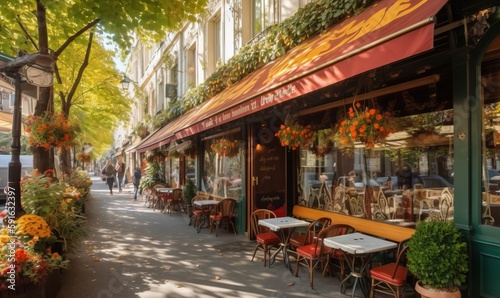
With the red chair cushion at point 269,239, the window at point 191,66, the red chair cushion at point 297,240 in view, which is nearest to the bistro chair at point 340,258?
the red chair cushion at point 297,240

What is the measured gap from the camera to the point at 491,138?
369 centimetres

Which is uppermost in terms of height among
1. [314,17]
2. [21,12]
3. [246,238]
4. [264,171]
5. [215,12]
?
[215,12]

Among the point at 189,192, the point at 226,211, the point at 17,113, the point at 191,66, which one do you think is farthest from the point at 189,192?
the point at 17,113

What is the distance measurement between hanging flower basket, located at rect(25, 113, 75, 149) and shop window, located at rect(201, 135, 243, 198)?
3.90 metres

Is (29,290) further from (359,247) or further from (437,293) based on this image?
(437,293)

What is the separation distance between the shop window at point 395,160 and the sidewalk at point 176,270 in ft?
4.96

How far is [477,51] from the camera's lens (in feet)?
11.9

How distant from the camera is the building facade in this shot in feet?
11.6

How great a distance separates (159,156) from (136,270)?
11690 millimetres

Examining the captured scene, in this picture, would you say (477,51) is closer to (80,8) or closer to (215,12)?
(80,8)

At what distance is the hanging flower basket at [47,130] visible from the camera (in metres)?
6.02

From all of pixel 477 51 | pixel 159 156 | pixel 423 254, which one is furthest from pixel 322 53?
pixel 159 156

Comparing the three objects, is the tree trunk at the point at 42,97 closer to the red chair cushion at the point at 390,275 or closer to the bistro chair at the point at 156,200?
the red chair cushion at the point at 390,275

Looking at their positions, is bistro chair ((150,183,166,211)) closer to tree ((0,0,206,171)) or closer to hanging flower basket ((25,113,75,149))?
tree ((0,0,206,171))
